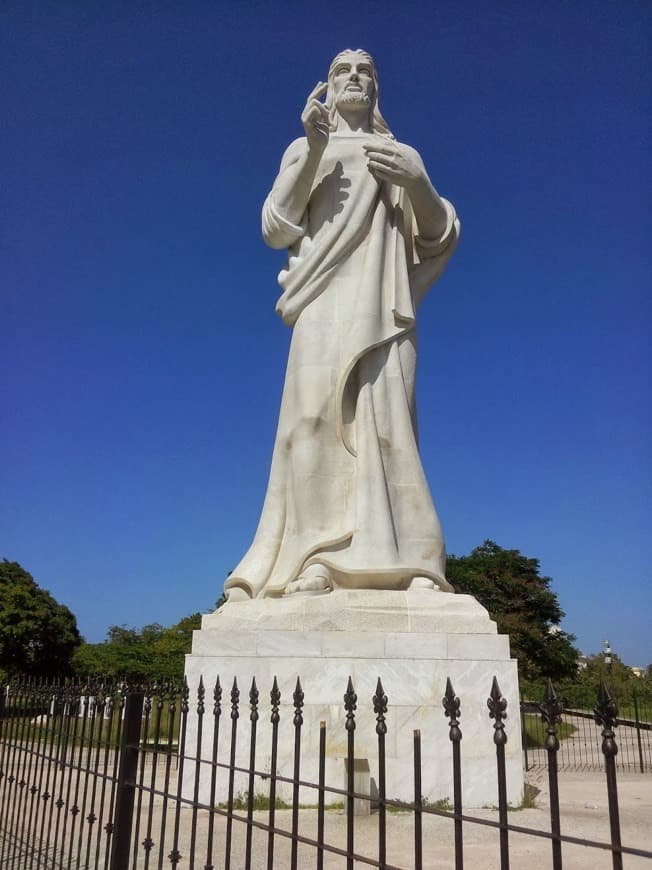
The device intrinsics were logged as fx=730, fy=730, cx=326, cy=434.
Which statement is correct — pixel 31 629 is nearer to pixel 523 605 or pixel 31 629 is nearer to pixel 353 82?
pixel 523 605

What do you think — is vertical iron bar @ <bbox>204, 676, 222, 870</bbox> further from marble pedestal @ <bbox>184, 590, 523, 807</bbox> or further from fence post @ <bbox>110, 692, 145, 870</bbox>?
marble pedestal @ <bbox>184, 590, 523, 807</bbox>

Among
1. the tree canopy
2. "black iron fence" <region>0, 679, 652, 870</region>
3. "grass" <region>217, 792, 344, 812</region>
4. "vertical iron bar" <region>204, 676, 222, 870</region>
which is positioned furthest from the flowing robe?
the tree canopy

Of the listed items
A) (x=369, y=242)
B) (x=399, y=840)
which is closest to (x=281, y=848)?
(x=399, y=840)

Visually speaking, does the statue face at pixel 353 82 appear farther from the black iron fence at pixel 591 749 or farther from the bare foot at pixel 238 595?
the black iron fence at pixel 591 749

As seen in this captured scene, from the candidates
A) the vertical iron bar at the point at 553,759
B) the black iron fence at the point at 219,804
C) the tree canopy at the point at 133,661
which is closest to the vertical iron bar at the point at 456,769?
the black iron fence at the point at 219,804

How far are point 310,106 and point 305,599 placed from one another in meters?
5.44

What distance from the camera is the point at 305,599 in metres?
7.00

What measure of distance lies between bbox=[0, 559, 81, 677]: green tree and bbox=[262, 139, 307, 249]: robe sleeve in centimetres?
3077

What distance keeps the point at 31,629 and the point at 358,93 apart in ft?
106

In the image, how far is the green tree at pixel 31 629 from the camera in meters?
34.6

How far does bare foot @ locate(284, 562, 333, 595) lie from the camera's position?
7242mm

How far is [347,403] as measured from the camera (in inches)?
324

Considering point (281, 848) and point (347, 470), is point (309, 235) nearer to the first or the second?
point (347, 470)

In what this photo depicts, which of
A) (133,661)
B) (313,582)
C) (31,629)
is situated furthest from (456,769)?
(31,629)
